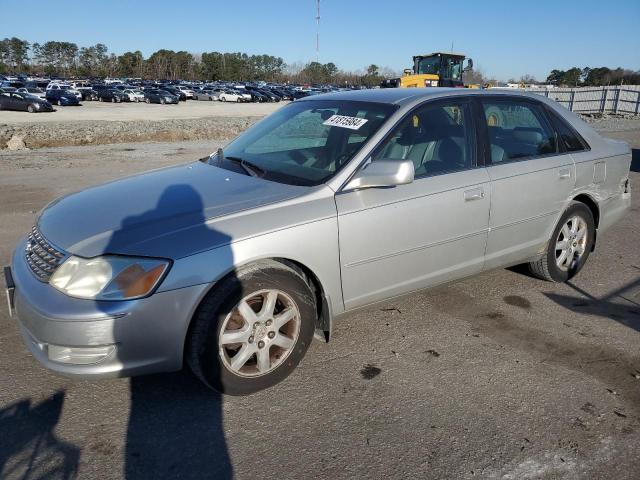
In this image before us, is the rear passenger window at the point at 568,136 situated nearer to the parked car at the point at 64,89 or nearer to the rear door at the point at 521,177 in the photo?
the rear door at the point at 521,177

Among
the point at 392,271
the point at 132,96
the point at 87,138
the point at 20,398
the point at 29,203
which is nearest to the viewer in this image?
the point at 20,398

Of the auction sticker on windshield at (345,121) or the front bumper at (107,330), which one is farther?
the auction sticker on windshield at (345,121)

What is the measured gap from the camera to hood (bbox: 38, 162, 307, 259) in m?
2.61

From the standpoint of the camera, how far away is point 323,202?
3012 mm

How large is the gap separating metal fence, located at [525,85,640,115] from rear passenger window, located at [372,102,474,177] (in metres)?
31.3

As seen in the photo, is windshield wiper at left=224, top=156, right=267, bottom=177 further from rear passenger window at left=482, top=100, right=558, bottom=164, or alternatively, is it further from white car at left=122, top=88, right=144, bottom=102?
white car at left=122, top=88, right=144, bottom=102

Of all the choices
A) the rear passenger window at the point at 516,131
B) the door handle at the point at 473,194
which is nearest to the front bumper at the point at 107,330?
the door handle at the point at 473,194

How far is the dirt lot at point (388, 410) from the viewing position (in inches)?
93.8

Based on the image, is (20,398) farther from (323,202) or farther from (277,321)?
(323,202)

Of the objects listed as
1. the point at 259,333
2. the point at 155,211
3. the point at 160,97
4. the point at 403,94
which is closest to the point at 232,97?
the point at 160,97

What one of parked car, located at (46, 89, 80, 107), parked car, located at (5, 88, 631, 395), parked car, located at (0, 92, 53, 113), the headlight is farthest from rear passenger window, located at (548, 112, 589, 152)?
parked car, located at (46, 89, 80, 107)

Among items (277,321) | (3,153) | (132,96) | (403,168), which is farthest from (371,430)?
(132,96)

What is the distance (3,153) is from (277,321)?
1362cm

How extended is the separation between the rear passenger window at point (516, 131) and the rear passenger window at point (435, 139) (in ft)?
0.80
